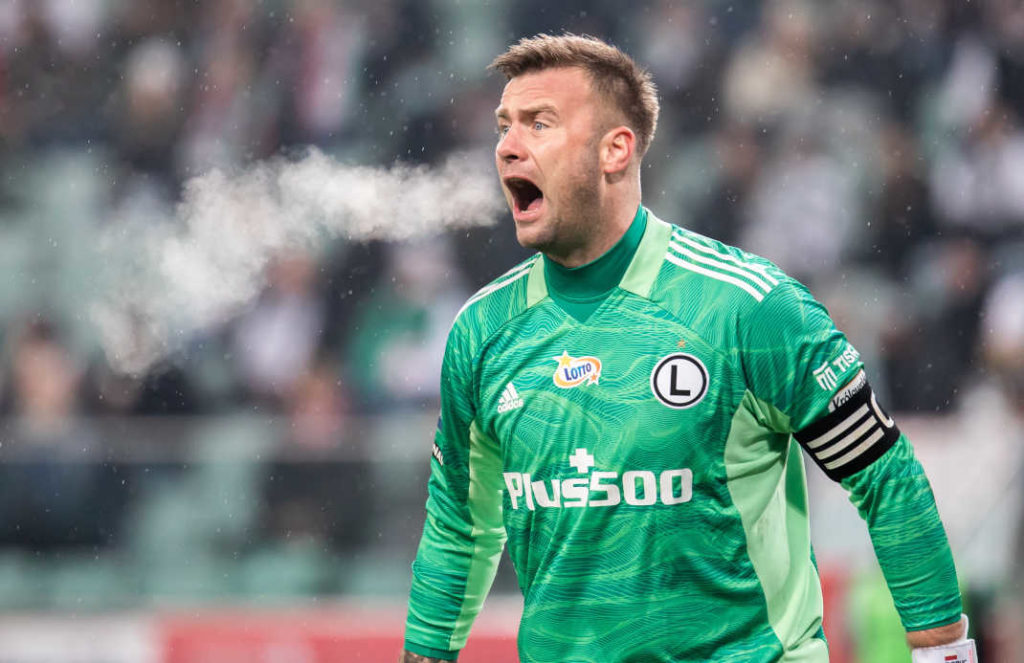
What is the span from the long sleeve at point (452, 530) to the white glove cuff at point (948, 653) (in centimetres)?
100

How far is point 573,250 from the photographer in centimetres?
331

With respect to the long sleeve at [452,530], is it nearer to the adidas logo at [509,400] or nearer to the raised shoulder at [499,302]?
the raised shoulder at [499,302]

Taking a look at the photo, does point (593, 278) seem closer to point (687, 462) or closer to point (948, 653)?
point (687, 462)

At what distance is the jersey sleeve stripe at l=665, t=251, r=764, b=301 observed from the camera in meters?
3.12

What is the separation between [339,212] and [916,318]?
3.72m

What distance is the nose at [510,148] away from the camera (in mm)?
3240

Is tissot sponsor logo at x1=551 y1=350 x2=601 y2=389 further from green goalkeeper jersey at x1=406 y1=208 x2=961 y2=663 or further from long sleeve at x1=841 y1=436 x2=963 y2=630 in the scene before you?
long sleeve at x1=841 y1=436 x2=963 y2=630

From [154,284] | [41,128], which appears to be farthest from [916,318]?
[41,128]

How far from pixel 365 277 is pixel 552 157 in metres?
6.25

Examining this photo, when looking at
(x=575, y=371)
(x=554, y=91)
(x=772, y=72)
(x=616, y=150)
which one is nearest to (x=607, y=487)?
(x=575, y=371)

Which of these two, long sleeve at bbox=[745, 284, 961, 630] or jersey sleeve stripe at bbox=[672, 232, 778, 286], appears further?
jersey sleeve stripe at bbox=[672, 232, 778, 286]

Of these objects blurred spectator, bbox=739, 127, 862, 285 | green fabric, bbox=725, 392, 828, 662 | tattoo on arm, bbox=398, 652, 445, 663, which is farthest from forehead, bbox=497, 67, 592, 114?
blurred spectator, bbox=739, 127, 862, 285

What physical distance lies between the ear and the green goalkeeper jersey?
0.45ft

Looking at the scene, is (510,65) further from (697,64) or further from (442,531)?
(697,64)
